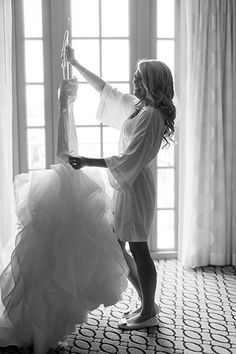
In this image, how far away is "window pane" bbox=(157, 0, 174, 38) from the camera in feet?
13.1

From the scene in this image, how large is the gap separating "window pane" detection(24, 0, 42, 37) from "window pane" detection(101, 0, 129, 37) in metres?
0.47

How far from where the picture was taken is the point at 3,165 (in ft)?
11.4

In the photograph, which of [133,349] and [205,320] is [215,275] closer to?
[205,320]

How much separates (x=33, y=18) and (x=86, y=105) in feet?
2.40

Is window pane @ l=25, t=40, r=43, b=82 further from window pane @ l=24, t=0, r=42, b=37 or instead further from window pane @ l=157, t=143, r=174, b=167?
window pane @ l=157, t=143, r=174, b=167

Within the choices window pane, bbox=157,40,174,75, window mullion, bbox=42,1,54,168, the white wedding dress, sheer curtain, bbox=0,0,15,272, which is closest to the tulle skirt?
the white wedding dress

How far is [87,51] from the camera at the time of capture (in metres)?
3.95

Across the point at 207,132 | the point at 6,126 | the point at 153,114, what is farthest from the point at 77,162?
the point at 207,132

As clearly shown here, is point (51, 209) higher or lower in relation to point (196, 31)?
lower

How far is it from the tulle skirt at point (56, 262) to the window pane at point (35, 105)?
1.37m

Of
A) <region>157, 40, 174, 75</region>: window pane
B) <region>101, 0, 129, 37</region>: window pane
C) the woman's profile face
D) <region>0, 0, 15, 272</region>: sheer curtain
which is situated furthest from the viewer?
<region>157, 40, 174, 75</region>: window pane

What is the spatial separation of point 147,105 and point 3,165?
45.6 inches

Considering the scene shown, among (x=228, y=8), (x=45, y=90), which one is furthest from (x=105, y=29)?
(x=228, y=8)

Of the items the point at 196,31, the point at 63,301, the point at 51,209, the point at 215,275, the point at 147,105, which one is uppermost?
the point at 196,31
